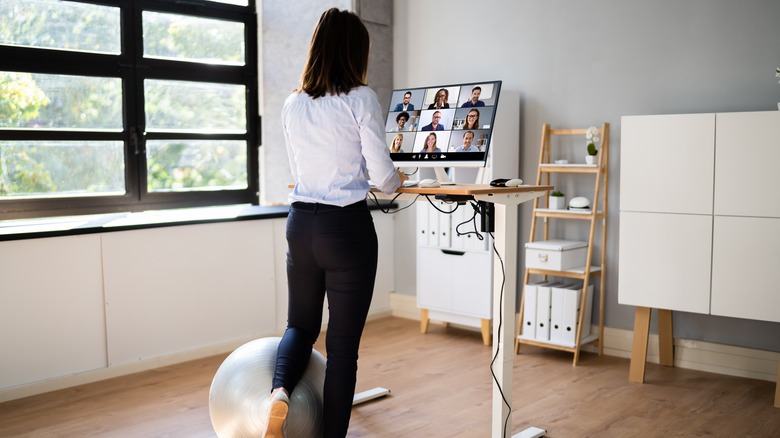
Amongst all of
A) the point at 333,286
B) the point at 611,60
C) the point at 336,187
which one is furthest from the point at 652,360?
the point at 336,187

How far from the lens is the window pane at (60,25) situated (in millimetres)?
3838

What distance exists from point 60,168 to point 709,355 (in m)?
3.64

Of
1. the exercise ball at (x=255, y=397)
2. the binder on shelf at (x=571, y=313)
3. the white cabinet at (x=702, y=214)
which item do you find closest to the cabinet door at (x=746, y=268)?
the white cabinet at (x=702, y=214)

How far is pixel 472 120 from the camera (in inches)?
127

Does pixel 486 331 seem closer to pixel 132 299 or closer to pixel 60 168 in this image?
pixel 132 299

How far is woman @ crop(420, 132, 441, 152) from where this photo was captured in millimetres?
3268

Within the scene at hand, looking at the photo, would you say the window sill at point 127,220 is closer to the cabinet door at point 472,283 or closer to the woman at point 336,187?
the cabinet door at point 472,283

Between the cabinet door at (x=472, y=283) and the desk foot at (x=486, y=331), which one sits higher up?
the cabinet door at (x=472, y=283)

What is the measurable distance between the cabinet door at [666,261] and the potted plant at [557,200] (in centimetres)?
58

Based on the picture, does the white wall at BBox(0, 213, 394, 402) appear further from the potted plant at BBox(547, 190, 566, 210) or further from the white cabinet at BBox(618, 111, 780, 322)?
the white cabinet at BBox(618, 111, 780, 322)

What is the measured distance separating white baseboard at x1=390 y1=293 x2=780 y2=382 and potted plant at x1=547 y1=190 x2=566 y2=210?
0.76 metres

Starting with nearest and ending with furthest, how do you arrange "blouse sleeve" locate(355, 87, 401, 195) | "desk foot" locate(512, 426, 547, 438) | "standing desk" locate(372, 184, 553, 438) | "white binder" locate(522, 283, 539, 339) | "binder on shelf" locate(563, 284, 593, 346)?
1. "blouse sleeve" locate(355, 87, 401, 195)
2. "standing desk" locate(372, 184, 553, 438)
3. "desk foot" locate(512, 426, 547, 438)
4. "binder on shelf" locate(563, 284, 593, 346)
5. "white binder" locate(522, 283, 539, 339)

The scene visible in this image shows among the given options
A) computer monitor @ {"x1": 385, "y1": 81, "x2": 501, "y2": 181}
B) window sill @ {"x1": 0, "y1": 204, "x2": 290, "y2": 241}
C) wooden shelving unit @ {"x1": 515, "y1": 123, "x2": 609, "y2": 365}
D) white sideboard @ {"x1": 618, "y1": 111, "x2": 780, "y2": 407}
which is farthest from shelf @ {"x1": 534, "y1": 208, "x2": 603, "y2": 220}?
window sill @ {"x1": 0, "y1": 204, "x2": 290, "y2": 241}

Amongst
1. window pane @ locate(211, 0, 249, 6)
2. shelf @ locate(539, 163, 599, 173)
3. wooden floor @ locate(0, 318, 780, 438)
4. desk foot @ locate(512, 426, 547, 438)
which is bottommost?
wooden floor @ locate(0, 318, 780, 438)
